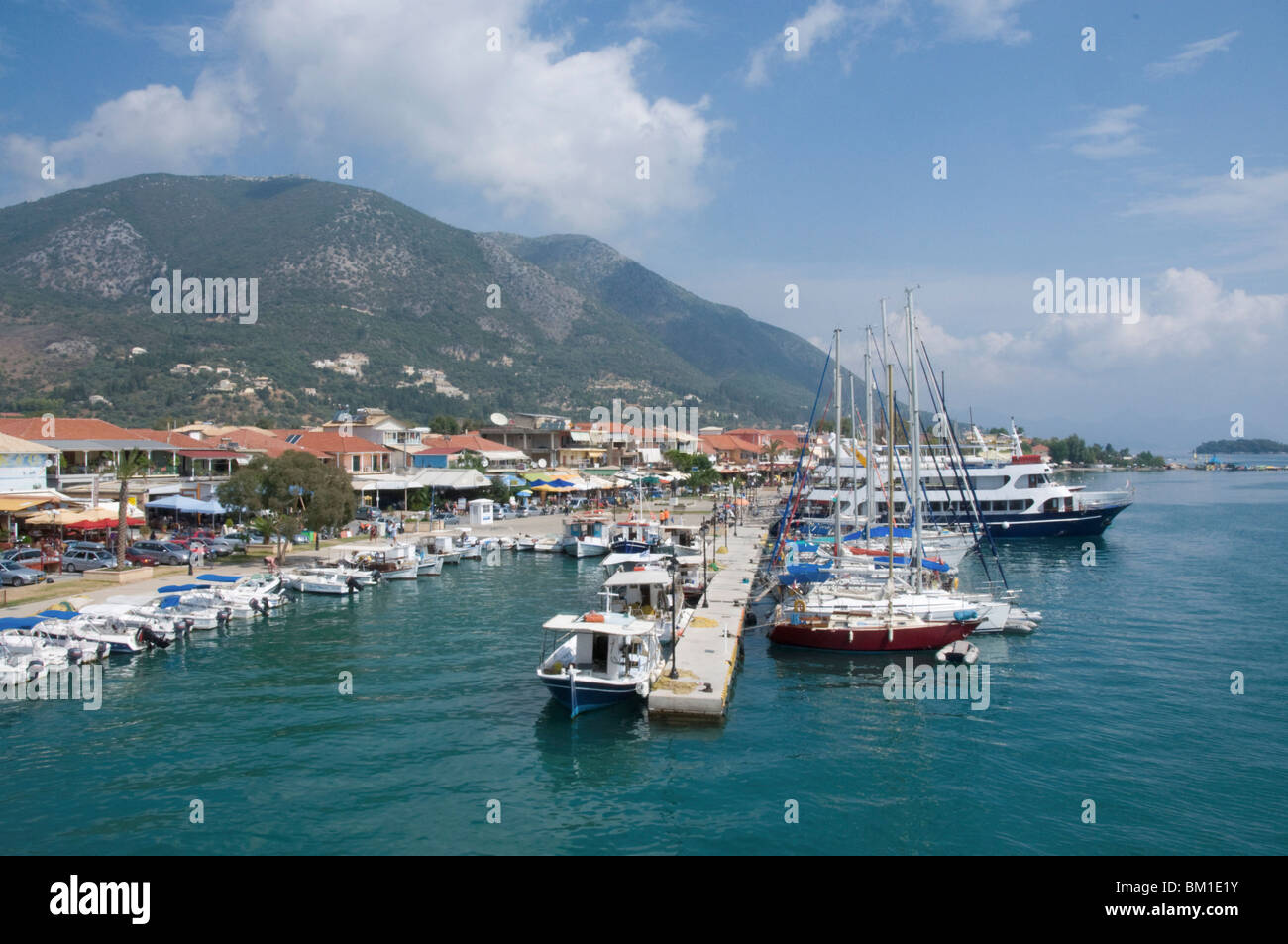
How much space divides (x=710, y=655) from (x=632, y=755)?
20.6 feet

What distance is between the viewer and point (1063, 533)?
61812 mm

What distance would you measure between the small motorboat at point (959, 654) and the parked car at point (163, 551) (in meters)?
33.9

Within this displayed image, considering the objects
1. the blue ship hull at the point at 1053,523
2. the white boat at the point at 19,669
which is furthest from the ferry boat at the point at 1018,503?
the white boat at the point at 19,669

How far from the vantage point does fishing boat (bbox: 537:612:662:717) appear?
2144 centimetres

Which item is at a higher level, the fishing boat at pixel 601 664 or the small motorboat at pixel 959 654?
the fishing boat at pixel 601 664

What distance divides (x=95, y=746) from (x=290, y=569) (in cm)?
2059

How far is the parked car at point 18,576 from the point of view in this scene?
1265 inches

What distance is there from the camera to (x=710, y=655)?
987 inches

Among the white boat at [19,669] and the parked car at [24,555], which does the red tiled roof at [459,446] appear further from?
the white boat at [19,669]

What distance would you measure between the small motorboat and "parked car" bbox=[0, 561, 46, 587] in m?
35.1

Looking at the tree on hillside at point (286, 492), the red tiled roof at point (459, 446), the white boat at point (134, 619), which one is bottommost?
the white boat at point (134, 619)

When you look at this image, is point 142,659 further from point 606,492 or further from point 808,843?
point 606,492

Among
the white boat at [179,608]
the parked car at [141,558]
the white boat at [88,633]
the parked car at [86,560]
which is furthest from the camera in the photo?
the parked car at [141,558]

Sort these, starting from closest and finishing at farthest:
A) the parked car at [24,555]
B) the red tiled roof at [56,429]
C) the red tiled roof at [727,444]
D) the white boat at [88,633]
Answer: the white boat at [88,633]
the parked car at [24,555]
the red tiled roof at [56,429]
the red tiled roof at [727,444]
